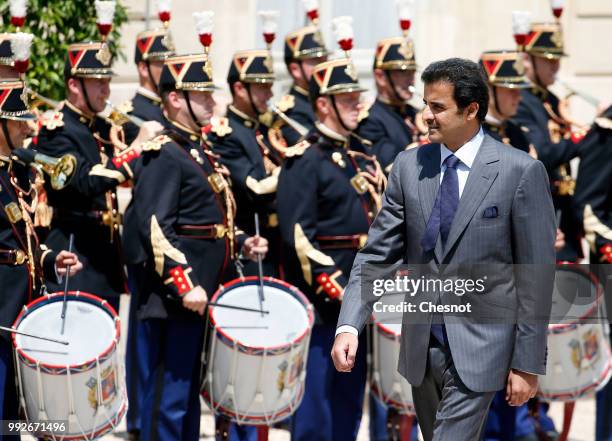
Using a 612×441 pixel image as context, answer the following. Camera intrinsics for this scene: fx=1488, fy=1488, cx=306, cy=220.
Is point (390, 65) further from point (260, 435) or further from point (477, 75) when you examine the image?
point (477, 75)

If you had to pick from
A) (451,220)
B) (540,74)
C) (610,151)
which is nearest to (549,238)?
(451,220)

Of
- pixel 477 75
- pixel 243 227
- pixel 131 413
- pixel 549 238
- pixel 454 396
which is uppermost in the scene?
pixel 477 75

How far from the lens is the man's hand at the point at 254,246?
7184 mm

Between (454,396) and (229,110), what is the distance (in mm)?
3707

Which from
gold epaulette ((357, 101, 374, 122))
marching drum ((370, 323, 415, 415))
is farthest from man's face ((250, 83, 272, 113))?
marching drum ((370, 323, 415, 415))

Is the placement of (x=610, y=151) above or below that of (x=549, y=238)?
below

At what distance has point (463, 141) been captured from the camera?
5133 mm

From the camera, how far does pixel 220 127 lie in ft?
26.8

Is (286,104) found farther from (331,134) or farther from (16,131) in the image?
(16,131)

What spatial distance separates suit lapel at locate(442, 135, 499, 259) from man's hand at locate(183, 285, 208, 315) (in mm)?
1834

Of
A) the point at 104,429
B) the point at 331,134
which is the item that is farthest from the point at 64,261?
the point at 331,134

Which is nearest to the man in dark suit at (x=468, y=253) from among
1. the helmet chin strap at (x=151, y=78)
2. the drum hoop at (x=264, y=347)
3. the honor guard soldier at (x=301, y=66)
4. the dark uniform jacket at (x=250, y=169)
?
the drum hoop at (x=264, y=347)

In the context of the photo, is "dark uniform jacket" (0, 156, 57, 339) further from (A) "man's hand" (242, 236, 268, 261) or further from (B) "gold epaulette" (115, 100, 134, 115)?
(B) "gold epaulette" (115, 100, 134, 115)

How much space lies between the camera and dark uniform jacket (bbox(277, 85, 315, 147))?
→ 8664mm
